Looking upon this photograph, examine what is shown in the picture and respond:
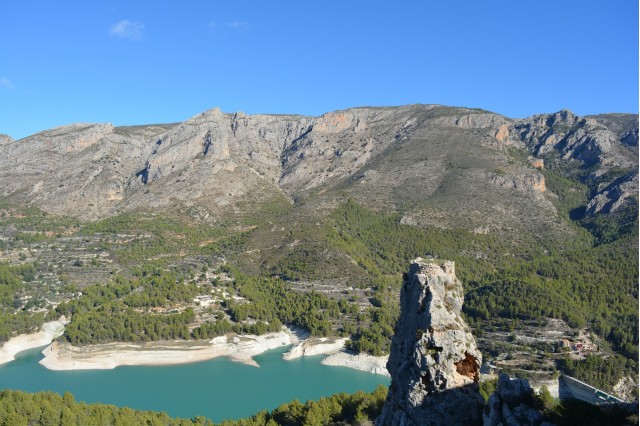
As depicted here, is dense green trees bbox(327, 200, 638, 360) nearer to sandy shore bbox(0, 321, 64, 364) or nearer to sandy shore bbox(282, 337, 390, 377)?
sandy shore bbox(282, 337, 390, 377)

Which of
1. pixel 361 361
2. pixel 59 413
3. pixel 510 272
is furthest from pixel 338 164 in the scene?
pixel 59 413

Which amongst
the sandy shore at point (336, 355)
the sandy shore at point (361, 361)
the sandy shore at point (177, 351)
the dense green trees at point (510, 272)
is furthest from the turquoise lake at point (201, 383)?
the dense green trees at point (510, 272)

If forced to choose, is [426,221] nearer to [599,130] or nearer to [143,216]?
[143,216]

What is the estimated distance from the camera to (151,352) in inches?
2628

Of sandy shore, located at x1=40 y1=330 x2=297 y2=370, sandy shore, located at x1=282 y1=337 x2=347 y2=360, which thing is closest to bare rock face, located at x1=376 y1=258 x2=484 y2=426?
sandy shore, located at x1=282 y1=337 x2=347 y2=360

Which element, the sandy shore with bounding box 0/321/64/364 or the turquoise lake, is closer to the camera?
the turquoise lake

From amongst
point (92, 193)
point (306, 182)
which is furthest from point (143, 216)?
point (306, 182)

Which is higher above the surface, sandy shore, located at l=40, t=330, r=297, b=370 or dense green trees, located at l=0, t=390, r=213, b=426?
dense green trees, located at l=0, t=390, r=213, b=426

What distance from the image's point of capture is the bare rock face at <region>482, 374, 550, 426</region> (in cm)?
1558

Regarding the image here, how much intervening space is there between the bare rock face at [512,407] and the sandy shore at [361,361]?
152ft

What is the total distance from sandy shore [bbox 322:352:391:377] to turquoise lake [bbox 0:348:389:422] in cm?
96

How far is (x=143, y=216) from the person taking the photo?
123312 millimetres

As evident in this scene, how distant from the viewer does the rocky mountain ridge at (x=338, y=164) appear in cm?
12250

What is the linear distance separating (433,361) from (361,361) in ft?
156
